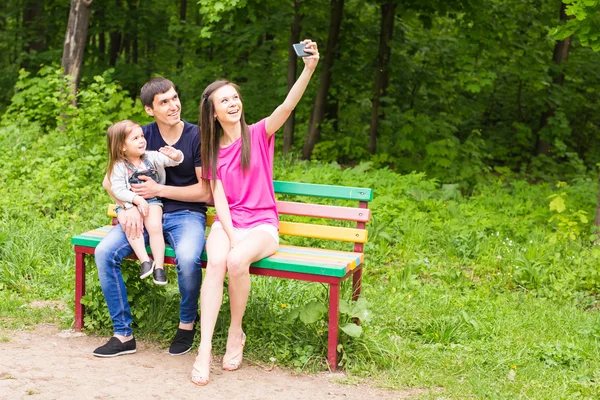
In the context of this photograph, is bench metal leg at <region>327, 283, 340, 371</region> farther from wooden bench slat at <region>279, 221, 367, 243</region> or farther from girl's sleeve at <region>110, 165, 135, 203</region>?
girl's sleeve at <region>110, 165, 135, 203</region>

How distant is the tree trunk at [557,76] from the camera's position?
11844 mm

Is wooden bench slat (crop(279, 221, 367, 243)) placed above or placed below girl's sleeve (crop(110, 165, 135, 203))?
below

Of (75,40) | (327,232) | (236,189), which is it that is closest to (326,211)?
(327,232)

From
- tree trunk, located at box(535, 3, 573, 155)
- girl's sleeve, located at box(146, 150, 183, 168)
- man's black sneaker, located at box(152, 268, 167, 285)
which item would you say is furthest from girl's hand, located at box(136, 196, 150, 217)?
tree trunk, located at box(535, 3, 573, 155)

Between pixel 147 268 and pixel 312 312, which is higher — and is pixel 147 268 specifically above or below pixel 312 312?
above

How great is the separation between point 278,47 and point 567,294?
8521mm

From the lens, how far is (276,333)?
4191 mm

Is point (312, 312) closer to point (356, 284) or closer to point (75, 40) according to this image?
point (356, 284)

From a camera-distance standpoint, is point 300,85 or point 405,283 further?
point 405,283

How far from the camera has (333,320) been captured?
3961 millimetres

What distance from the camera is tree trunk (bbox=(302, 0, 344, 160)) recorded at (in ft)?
35.3

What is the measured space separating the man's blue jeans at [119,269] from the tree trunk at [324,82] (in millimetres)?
7149

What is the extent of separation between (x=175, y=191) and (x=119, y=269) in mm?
574

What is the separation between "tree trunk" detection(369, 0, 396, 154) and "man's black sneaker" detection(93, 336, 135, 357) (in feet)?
26.0
